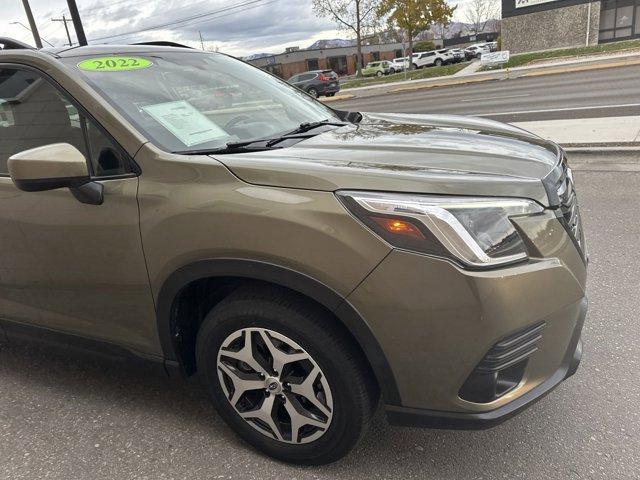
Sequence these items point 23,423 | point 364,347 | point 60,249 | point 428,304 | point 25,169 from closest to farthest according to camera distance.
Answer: point 428,304 → point 364,347 → point 25,169 → point 60,249 → point 23,423

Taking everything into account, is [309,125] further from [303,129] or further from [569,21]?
[569,21]

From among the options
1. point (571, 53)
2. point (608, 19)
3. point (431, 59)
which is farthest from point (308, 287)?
point (431, 59)

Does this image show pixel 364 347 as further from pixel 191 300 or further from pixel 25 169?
pixel 25 169

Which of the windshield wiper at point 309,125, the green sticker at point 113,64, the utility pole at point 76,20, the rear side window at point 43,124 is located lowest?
the windshield wiper at point 309,125

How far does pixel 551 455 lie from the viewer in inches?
86.4

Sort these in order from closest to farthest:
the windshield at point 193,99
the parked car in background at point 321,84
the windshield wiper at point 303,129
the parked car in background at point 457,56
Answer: the windshield at point 193,99, the windshield wiper at point 303,129, the parked car in background at point 321,84, the parked car in background at point 457,56

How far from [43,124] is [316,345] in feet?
5.53

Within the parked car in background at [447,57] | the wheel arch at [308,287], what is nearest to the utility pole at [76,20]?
the wheel arch at [308,287]

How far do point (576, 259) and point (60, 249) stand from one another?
218cm

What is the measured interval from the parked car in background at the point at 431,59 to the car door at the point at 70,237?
48079 millimetres

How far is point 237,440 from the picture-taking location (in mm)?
2457

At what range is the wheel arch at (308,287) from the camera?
1.82 m

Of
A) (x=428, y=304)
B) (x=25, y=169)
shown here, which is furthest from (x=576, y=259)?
(x=25, y=169)

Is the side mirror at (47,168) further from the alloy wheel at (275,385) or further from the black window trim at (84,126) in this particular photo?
the alloy wheel at (275,385)
